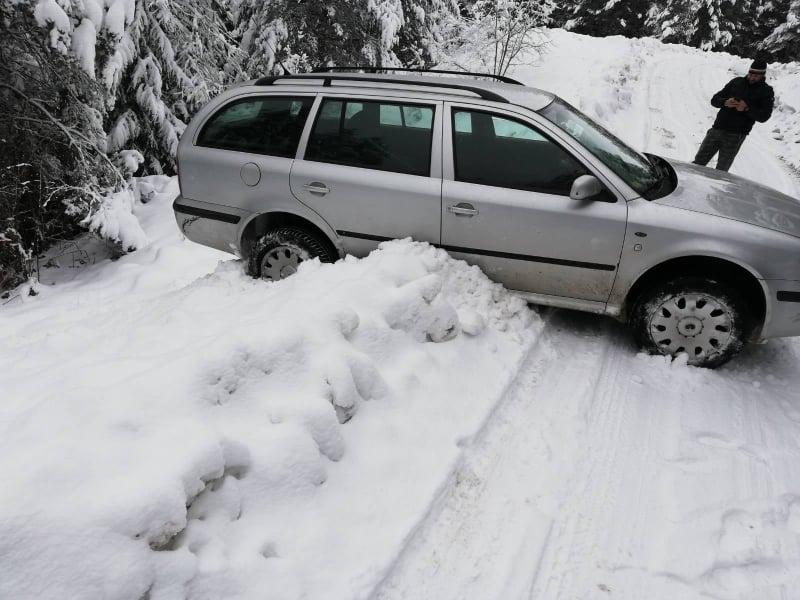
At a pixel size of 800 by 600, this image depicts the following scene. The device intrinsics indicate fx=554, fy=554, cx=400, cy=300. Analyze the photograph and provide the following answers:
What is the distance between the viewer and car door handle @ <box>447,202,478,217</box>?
406cm

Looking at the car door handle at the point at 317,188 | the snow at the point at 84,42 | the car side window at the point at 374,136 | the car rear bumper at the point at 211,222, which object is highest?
the snow at the point at 84,42

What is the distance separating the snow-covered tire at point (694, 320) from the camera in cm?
376

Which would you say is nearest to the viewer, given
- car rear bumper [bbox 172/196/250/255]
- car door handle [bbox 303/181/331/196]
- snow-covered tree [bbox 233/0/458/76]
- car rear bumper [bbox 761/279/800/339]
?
car rear bumper [bbox 761/279/800/339]

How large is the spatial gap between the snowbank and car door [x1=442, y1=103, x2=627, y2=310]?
0.85 ft

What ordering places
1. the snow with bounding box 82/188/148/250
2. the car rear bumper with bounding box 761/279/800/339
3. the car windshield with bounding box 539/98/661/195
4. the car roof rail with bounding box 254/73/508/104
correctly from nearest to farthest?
1. the car rear bumper with bounding box 761/279/800/339
2. the car windshield with bounding box 539/98/661/195
3. the car roof rail with bounding box 254/73/508/104
4. the snow with bounding box 82/188/148/250

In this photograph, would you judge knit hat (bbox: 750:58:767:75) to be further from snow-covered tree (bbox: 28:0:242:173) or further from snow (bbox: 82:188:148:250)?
snow (bbox: 82:188:148:250)

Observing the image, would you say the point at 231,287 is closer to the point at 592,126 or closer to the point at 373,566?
the point at 373,566

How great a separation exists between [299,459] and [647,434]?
2.10 meters

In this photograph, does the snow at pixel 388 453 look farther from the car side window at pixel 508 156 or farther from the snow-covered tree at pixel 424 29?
the snow-covered tree at pixel 424 29

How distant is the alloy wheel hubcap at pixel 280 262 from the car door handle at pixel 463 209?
133 cm

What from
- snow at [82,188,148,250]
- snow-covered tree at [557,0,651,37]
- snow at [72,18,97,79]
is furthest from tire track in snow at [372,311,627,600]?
snow-covered tree at [557,0,651,37]

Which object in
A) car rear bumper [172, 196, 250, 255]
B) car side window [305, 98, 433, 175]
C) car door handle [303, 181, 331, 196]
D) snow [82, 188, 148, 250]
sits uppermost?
car side window [305, 98, 433, 175]

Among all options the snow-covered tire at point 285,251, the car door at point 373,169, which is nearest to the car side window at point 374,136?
the car door at point 373,169

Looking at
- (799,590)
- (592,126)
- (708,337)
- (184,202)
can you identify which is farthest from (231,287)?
(799,590)
